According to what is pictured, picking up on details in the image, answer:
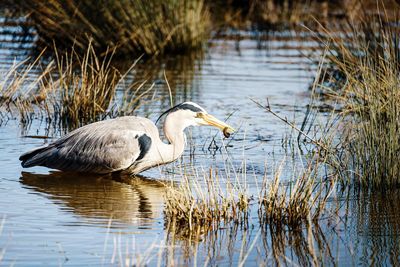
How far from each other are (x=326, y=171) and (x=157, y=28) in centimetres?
815

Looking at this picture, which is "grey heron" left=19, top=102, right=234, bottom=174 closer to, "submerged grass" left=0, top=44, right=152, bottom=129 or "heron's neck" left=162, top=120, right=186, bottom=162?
"heron's neck" left=162, top=120, right=186, bottom=162

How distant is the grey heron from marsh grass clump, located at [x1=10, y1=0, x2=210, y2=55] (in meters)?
6.49

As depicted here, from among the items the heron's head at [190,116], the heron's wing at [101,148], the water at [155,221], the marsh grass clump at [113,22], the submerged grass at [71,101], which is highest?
the marsh grass clump at [113,22]

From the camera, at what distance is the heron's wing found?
912cm

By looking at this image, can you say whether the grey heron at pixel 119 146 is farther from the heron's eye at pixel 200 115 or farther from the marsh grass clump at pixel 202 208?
the marsh grass clump at pixel 202 208

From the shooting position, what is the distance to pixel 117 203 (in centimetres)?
795

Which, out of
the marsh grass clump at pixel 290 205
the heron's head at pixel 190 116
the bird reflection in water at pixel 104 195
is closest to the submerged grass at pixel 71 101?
the heron's head at pixel 190 116

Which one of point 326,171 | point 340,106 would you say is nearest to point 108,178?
point 326,171

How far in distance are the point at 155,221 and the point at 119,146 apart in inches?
81.2

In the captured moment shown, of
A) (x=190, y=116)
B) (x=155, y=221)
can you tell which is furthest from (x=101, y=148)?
(x=155, y=221)

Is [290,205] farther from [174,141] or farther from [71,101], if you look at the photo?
[71,101]

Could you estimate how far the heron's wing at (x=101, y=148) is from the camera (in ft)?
29.9

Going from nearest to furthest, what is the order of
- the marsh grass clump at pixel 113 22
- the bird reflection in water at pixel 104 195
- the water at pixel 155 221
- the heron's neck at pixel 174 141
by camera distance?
the water at pixel 155 221
the bird reflection in water at pixel 104 195
the heron's neck at pixel 174 141
the marsh grass clump at pixel 113 22

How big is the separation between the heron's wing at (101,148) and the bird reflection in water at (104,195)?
0.15 metres
